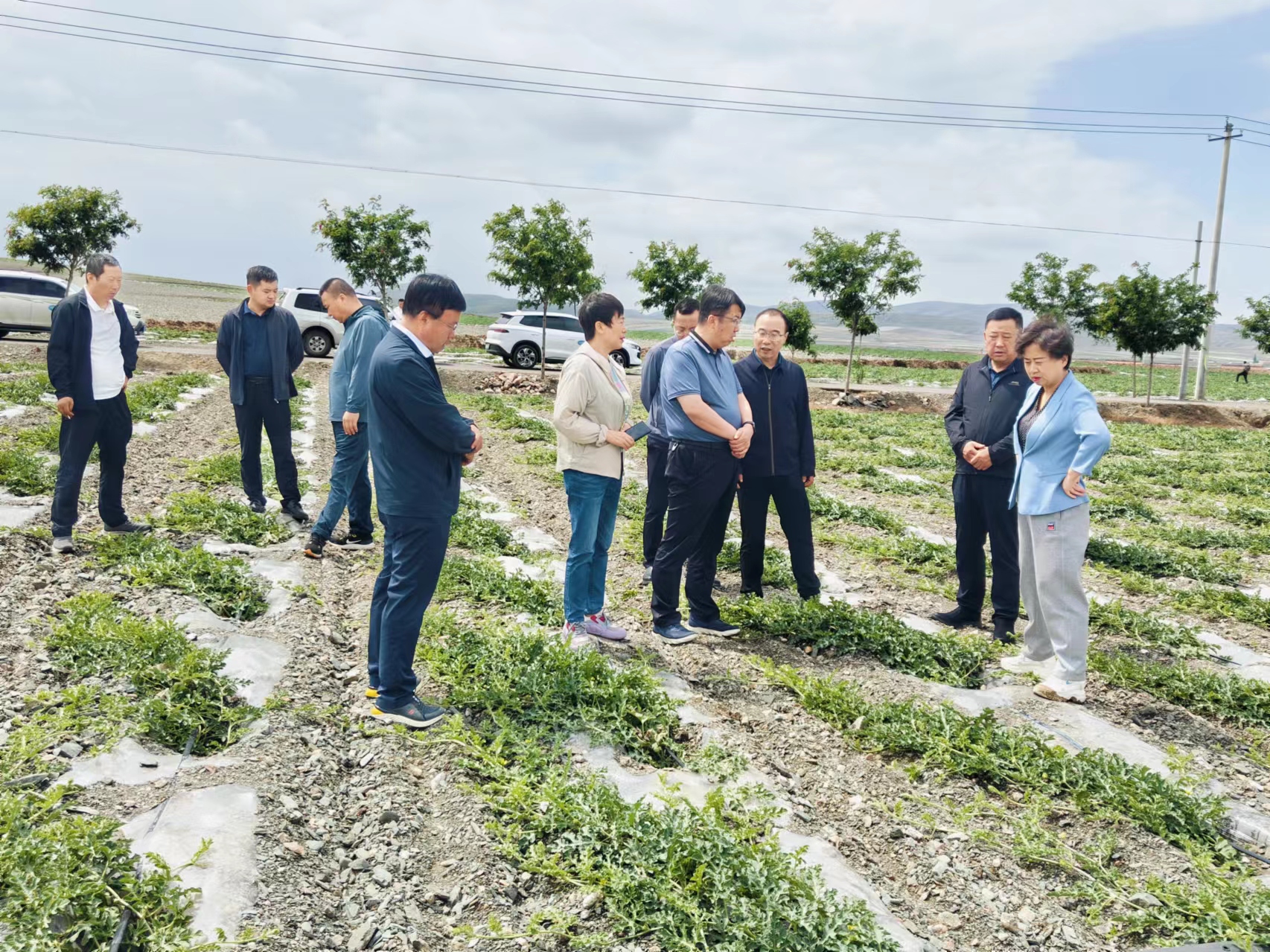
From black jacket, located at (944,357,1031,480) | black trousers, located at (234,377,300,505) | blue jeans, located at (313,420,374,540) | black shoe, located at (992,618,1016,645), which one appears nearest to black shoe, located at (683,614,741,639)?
black shoe, located at (992,618,1016,645)

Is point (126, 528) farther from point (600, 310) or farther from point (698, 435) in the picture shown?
point (698, 435)

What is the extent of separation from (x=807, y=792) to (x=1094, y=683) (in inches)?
92.2

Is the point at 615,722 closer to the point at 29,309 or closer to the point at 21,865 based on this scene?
the point at 21,865

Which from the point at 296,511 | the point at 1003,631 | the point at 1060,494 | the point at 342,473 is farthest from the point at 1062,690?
the point at 296,511

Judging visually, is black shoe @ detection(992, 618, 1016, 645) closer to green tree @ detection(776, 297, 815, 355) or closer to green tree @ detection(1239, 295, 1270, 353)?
green tree @ detection(776, 297, 815, 355)

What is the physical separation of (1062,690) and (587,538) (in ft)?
9.11

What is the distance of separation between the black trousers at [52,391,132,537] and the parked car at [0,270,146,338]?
2057 centimetres

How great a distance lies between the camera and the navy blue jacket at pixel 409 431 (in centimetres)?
371

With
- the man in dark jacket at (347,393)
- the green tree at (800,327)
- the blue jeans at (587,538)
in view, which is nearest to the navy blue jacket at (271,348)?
the man in dark jacket at (347,393)

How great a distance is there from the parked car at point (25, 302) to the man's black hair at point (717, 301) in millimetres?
23841

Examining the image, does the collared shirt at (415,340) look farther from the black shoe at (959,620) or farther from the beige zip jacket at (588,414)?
the black shoe at (959,620)

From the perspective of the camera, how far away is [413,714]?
3920 millimetres

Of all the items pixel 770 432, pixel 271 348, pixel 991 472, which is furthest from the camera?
pixel 271 348

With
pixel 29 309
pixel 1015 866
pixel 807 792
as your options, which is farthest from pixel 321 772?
pixel 29 309
